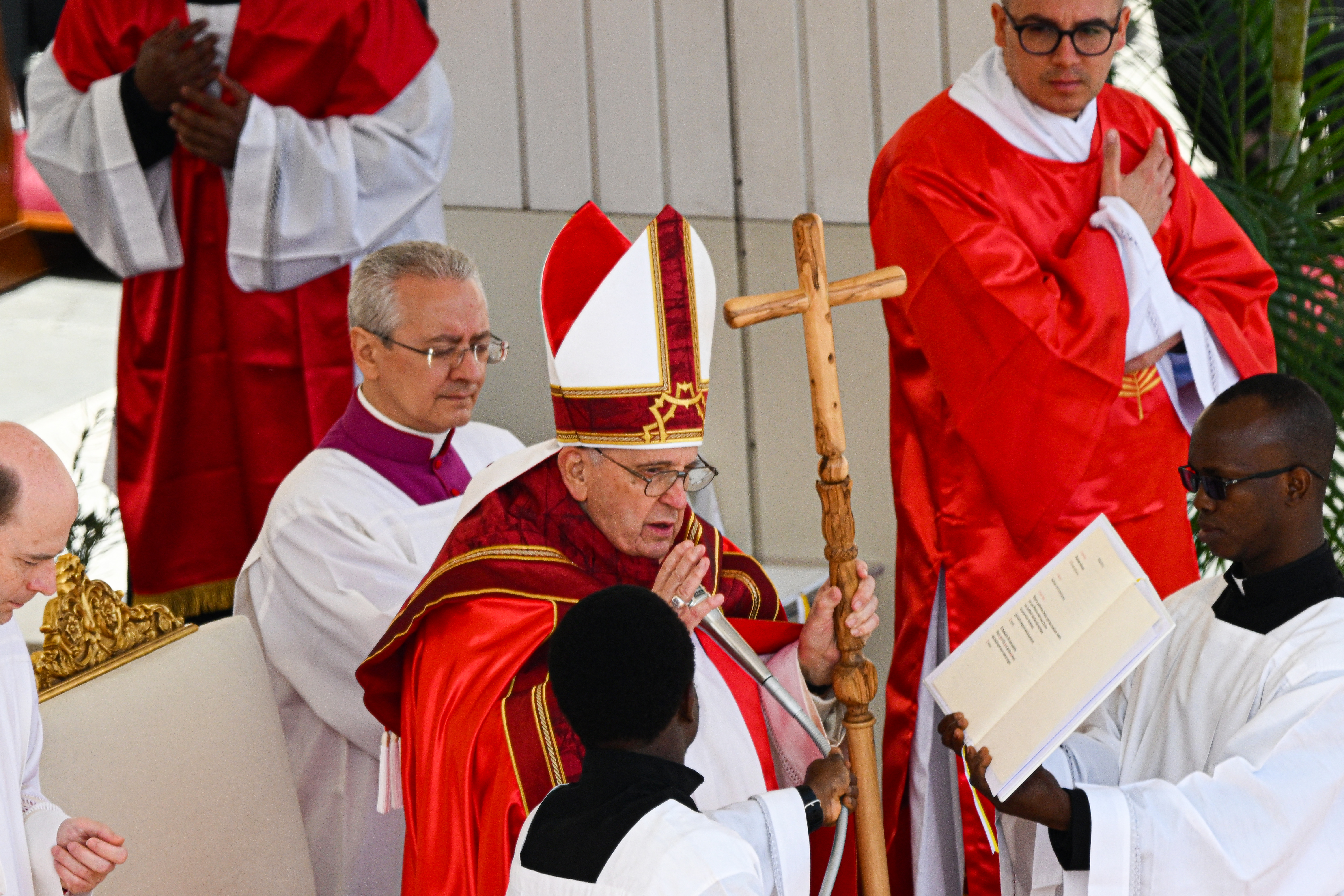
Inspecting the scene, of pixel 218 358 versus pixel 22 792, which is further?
pixel 218 358

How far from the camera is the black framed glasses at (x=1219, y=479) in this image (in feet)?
7.18

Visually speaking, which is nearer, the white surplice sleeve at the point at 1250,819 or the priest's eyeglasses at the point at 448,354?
the white surplice sleeve at the point at 1250,819

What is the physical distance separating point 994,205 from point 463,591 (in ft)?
4.46

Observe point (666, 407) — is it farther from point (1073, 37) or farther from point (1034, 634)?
point (1073, 37)

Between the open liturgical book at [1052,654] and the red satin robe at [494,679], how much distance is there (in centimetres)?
47

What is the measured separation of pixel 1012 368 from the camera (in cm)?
304

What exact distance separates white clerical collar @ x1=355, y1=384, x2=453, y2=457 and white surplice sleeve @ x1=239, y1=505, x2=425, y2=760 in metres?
0.25

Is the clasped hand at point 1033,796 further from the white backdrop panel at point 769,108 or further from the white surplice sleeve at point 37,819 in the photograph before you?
the white backdrop panel at point 769,108

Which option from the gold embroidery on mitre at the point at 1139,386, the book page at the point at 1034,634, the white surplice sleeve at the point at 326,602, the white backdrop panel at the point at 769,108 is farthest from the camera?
the white backdrop panel at the point at 769,108

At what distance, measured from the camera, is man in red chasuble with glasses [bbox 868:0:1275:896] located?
303 centimetres

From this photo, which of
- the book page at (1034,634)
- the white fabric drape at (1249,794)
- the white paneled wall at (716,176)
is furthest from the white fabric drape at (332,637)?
the white paneled wall at (716,176)

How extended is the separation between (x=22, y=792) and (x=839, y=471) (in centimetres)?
A: 129

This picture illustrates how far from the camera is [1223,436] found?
2.21 m

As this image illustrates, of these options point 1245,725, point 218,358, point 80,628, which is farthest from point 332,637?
point 1245,725
